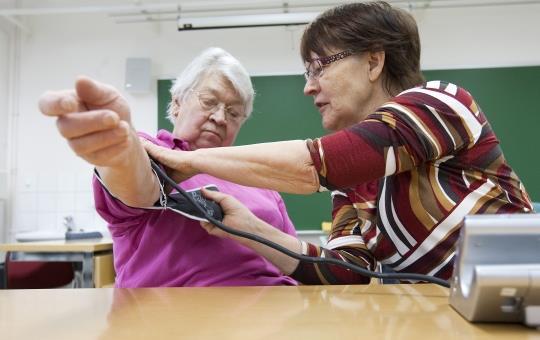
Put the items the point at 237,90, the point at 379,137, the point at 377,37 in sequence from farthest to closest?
the point at 237,90
the point at 377,37
the point at 379,137

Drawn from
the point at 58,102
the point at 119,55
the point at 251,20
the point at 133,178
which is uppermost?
the point at 251,20

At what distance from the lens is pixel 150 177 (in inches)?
28.8

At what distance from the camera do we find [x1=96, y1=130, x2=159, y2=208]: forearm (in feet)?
2.10

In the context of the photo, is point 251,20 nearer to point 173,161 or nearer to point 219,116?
point 219,116

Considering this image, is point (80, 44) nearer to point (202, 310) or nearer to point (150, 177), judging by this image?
point (150, 177)

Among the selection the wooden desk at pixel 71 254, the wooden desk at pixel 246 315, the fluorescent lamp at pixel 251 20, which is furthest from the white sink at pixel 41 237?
the wooden desk at pixel 246 315

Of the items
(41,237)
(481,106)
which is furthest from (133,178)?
(481,106)

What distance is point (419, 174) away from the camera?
2.66 ft

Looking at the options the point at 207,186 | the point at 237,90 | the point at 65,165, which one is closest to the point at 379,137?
the point at 207,186

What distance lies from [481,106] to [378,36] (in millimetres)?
2813

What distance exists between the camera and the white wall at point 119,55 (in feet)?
11.6

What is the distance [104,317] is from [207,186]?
48 cm

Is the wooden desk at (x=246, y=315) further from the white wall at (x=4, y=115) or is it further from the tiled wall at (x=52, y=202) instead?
the white wall at (x=4, y=115)

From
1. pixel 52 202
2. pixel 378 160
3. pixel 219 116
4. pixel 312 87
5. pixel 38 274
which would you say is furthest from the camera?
pixel 52 202
